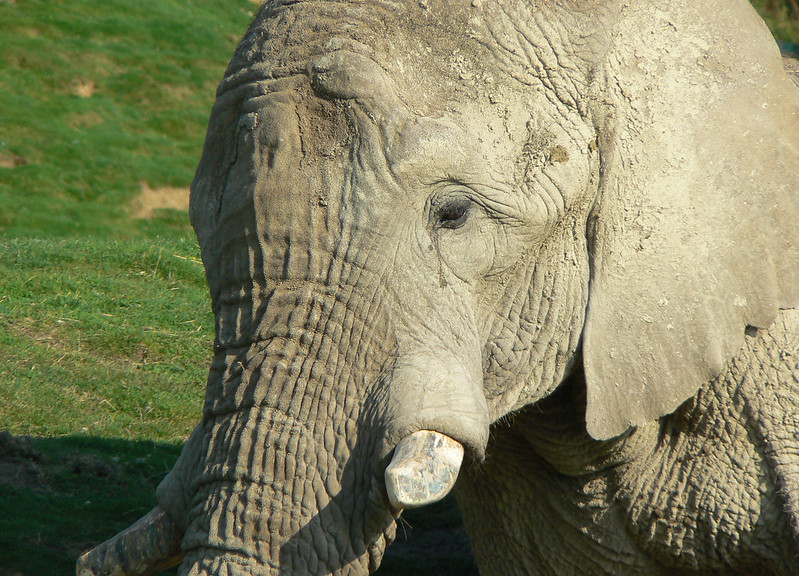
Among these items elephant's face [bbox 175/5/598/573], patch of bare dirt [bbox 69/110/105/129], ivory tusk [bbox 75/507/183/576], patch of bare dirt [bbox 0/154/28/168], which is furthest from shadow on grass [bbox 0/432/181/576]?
patch of bare dirt [bbox 69/110/105/129]

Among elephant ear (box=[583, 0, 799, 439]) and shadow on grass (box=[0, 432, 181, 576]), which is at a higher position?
elephant ear (box=[583, 0, 799, 439])

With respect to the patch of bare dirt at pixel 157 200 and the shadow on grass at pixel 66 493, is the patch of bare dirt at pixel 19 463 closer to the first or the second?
the shadow on grass at pixel 66 493

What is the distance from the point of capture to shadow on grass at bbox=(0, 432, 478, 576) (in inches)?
182

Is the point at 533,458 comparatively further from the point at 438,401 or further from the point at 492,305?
the point at 438,401

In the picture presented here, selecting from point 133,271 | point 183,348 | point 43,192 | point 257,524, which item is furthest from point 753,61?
point 43,192

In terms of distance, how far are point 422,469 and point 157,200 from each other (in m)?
13.9

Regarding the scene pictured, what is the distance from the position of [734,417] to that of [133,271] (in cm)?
574

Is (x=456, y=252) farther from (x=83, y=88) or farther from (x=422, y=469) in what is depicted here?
(x=83, y=88)

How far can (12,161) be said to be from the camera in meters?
14.9

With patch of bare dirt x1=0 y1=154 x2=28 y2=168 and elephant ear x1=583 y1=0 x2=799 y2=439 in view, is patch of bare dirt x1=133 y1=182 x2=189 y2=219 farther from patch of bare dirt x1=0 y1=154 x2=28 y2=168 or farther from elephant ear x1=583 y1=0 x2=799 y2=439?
elephant ear x1=583 y1=0 x2=799 y2=439

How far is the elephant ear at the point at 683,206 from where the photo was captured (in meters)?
2.59

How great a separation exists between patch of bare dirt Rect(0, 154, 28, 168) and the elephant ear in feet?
44.9


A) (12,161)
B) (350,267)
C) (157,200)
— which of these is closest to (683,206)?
(350,267)

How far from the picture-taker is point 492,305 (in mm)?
2570
